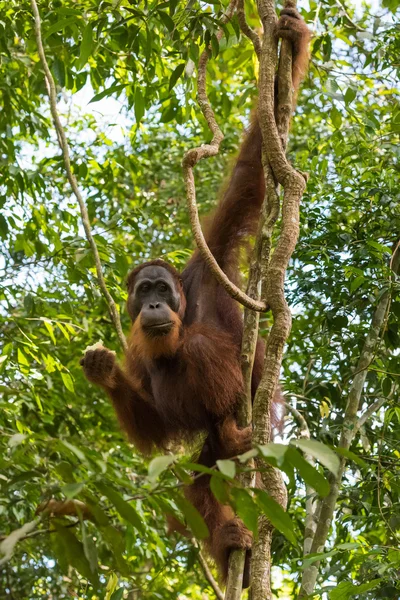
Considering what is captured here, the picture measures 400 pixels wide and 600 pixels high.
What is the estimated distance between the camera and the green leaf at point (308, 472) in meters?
1.48

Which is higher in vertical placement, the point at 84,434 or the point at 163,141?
the point at 163,141

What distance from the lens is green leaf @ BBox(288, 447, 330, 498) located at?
58.1 inches

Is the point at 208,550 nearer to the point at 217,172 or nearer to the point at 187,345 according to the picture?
the point at 187,345

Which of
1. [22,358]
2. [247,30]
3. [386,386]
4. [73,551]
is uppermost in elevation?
[247,30]

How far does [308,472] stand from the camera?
4.96ft

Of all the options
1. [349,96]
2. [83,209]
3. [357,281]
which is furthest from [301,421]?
[349,96]

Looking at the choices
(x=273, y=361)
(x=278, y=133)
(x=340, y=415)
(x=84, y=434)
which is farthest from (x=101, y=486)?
(x=84, y=434)

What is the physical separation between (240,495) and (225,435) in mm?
1891

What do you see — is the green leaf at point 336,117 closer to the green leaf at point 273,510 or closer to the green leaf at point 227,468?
the green leaf at point 273,510

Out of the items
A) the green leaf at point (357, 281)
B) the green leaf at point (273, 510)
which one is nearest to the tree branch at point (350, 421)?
the green leaf at point (357, 281)

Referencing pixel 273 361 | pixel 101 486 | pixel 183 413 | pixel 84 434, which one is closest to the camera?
pixel 101 486

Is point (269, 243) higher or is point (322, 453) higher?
point (269, 243)

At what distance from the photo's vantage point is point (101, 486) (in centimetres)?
157

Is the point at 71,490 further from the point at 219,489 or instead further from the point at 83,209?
the point at 83,209
